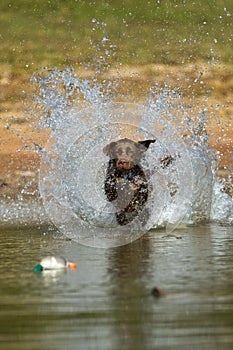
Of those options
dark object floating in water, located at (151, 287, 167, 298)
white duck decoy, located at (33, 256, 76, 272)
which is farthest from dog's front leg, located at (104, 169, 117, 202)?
dark object floating in water, located at (151, 287, 167, 298)

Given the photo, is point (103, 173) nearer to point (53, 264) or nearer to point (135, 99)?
point (53, 264)

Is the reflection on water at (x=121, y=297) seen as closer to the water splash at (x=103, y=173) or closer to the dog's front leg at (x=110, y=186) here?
the dog's front leg at (x=110, y=186)

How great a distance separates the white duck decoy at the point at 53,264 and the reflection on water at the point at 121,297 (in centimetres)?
7

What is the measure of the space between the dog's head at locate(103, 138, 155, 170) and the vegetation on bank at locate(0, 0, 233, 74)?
875cm

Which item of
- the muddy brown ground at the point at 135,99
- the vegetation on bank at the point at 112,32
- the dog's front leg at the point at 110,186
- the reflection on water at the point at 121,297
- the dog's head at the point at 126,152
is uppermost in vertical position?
the vegetation on bank at the point at 112,32

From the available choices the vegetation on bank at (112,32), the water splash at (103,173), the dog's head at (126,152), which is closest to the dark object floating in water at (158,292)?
the water splash at (103,173)

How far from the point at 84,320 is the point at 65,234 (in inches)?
179

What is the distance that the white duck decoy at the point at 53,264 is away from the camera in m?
8.49

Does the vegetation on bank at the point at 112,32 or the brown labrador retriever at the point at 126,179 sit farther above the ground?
the vegetation on bank at the point at 112,32

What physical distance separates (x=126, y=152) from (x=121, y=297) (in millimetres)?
4041

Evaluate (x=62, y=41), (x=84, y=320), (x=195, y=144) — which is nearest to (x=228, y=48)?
(x=62, y=41)

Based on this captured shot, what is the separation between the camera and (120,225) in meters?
11.4

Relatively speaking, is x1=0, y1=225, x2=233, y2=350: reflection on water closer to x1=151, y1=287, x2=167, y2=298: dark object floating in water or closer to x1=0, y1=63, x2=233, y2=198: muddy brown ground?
x1=151, y1=287, x2=167, y2=298: dark object floating in water

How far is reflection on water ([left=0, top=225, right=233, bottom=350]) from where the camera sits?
6070mm
